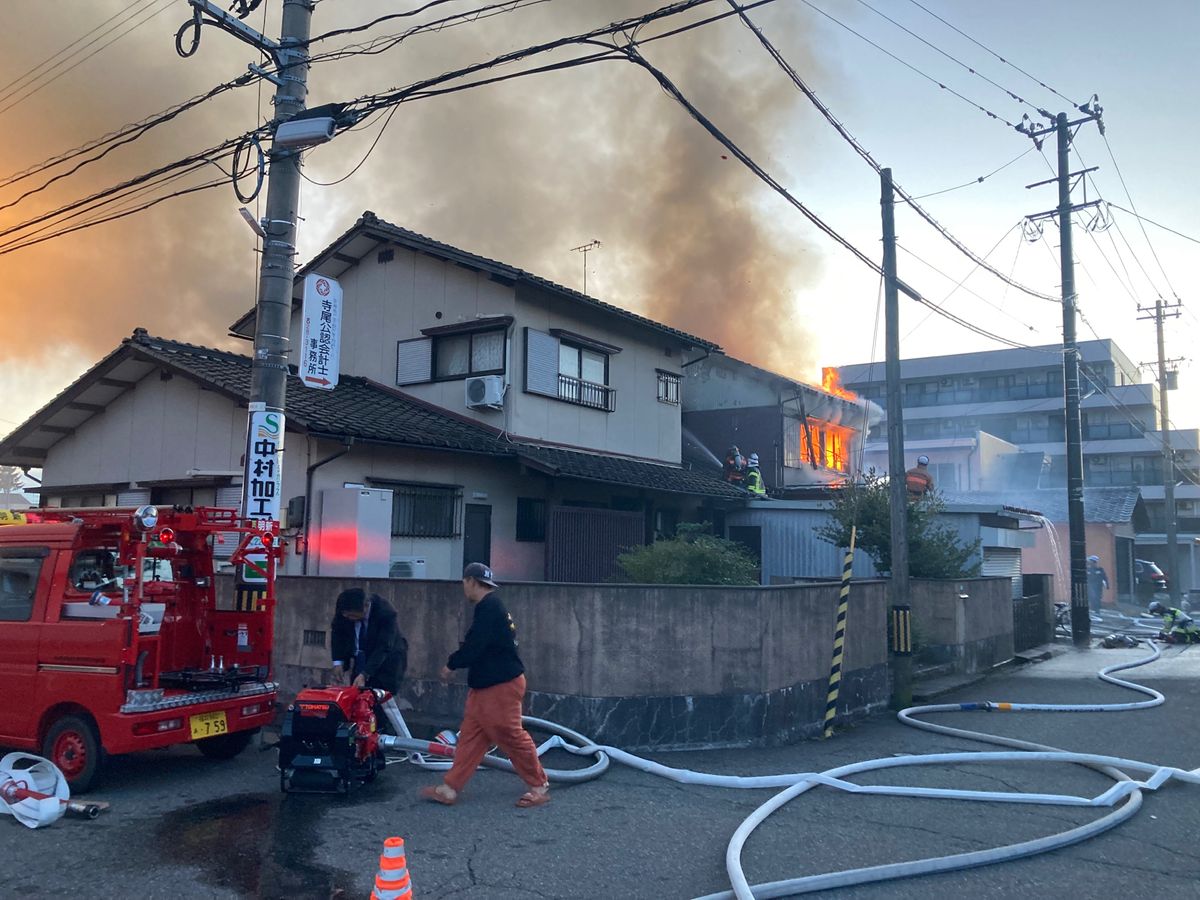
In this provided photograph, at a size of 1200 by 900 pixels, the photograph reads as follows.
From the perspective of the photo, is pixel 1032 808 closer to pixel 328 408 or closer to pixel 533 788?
pixel 533 788

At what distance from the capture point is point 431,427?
610 inches

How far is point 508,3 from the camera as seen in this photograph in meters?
9.39

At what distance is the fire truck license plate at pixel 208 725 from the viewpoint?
722 centimetres

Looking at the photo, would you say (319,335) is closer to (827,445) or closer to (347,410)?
(347,410)

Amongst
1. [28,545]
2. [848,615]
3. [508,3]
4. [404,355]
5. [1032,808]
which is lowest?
[1032,808]

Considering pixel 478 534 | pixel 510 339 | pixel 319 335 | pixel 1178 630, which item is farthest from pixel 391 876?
pixel 1178 630

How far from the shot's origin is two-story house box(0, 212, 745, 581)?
45.5ft

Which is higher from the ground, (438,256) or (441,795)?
(438,256)

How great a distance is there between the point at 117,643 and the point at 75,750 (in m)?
0.96

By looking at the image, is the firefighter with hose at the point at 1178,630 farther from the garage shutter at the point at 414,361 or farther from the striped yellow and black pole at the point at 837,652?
the garage shutter at the point at 414,361

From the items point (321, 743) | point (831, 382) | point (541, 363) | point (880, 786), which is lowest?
point (880, 786)

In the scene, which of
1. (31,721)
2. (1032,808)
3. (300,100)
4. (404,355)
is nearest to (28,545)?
(31,721)

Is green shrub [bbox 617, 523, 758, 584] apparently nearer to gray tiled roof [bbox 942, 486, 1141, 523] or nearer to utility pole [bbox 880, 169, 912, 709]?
utility pole [bbox 880, 169, 912, 709]

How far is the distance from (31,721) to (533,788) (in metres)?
4.12
